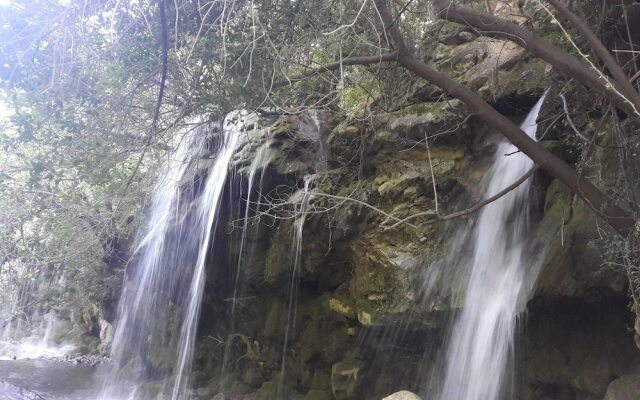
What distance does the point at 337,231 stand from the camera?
320 inches

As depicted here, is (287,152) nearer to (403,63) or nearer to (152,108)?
(152,108)

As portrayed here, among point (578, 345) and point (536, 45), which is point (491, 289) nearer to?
point (578, 345)

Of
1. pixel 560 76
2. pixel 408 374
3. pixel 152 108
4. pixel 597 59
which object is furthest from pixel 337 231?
pixel 597 59

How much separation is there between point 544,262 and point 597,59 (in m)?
2.01

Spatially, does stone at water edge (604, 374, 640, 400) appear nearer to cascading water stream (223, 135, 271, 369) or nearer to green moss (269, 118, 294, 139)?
cascading water stream (223, 135, 271, 369)

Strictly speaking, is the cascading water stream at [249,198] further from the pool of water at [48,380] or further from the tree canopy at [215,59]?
the pool of water at [48,380]

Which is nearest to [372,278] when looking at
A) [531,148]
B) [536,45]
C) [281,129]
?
[531,148]

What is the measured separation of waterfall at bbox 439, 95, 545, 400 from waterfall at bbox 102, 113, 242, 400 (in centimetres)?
481

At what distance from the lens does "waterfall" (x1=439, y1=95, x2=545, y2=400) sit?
5.69 metres

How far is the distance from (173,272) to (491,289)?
6942 mm

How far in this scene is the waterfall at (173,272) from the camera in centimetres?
1017

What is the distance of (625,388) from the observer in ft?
15.1

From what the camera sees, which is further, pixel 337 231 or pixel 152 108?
pixel 337 231

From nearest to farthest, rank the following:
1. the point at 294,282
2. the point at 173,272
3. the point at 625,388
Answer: the point at 625,388 → the point at 294,282 → the point at 173,272
